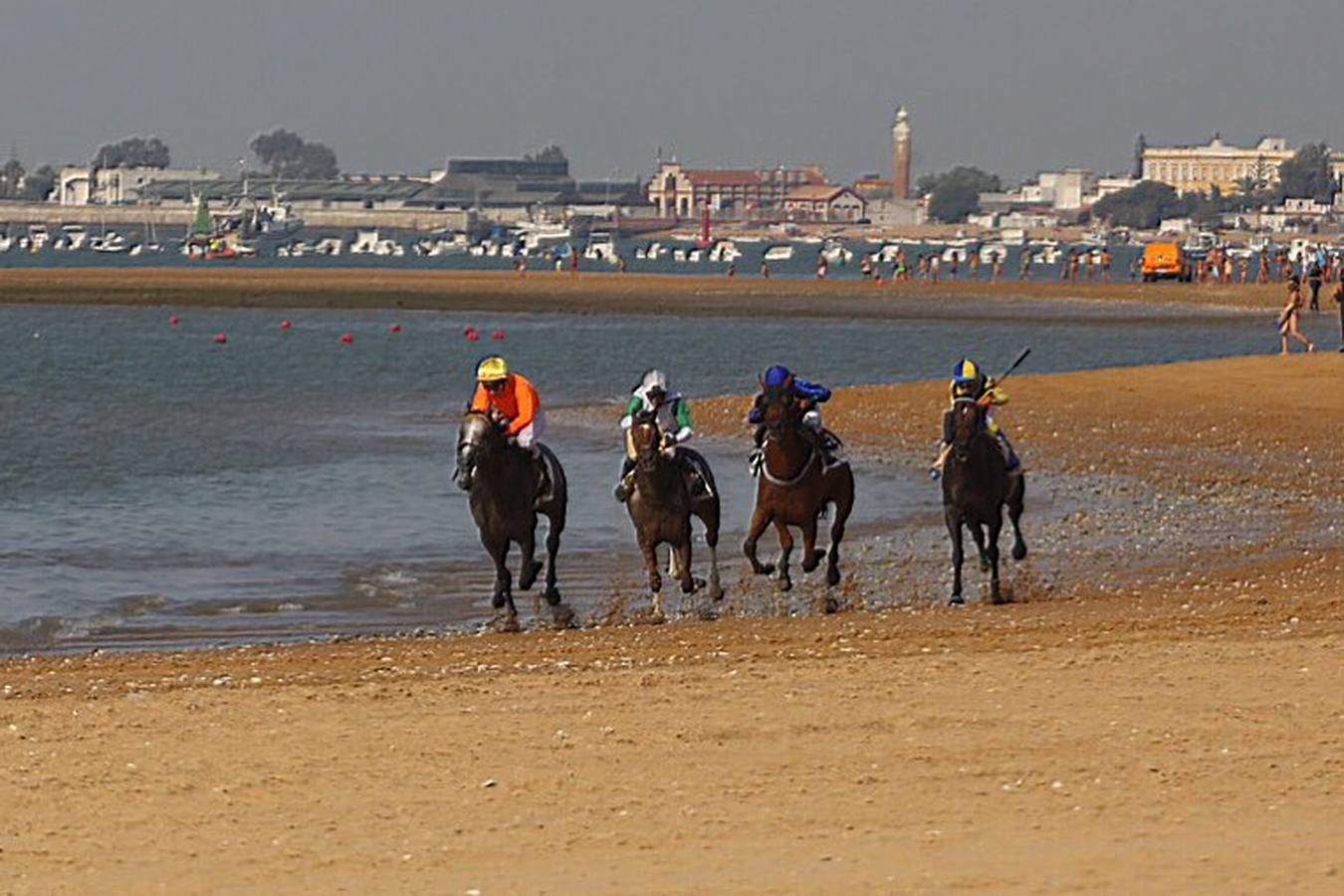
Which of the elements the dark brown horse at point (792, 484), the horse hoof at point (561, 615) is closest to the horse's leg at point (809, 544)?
the dark brown horse at point (792, 484)

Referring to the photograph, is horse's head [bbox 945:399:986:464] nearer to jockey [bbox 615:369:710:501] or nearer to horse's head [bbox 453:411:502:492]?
jockey [bbox 615:369:710:501]

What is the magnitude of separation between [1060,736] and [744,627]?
5.88 m

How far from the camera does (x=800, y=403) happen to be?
19.9 m

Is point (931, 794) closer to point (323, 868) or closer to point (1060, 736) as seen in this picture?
point (1060, 736)

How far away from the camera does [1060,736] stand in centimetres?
1258

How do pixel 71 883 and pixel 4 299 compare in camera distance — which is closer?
pixel 71 883

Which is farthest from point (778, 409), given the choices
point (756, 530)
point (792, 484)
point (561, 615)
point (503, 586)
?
point (503, 586)

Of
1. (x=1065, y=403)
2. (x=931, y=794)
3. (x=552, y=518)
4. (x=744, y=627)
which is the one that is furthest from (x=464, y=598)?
(x=1065, y=403)

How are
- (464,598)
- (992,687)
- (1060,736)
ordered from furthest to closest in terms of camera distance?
1. (464,598)
2. (992,687)
3. (1060,736)

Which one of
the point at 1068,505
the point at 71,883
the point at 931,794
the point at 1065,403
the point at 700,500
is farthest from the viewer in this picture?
the point at 1065,403

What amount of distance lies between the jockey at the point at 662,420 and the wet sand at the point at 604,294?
62162 mm

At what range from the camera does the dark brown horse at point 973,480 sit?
1934 centimetres

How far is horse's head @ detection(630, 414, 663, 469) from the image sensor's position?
19.1m

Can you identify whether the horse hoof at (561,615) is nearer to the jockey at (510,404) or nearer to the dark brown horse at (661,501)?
the dark brown horse at (661,501)
